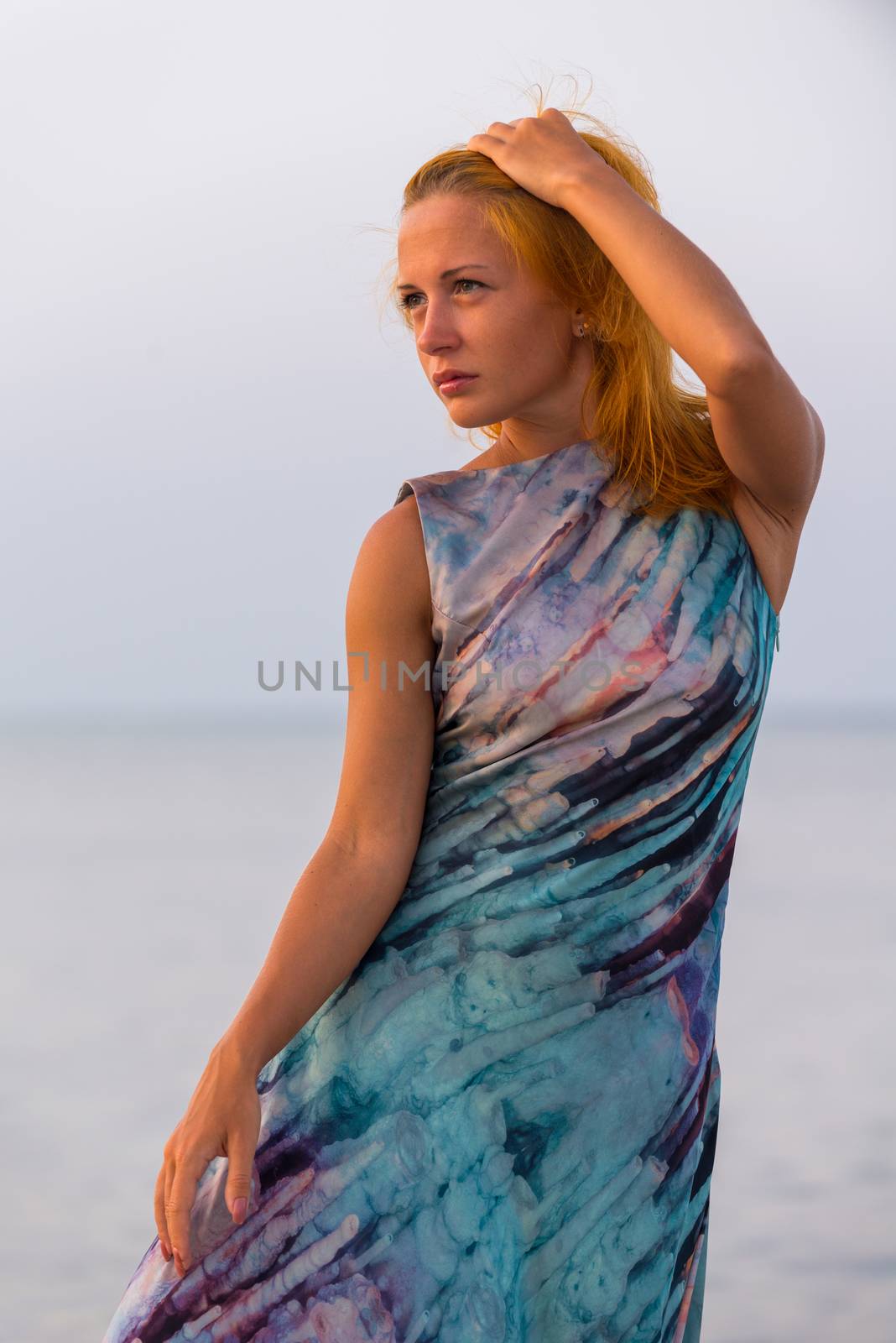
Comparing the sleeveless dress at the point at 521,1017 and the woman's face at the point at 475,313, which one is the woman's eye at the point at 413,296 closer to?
the woman's face at the point at 475,313

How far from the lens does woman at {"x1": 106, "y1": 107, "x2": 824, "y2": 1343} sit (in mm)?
1158

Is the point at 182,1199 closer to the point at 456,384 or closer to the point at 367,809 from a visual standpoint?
the point at 367,809

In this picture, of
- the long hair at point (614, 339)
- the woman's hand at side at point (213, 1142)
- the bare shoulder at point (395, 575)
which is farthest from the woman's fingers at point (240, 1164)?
the long hair at point (614, 339)

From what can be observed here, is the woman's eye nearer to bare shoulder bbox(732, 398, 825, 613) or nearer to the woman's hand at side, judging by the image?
bare shoulder bbox(732, 398, 825, 613)

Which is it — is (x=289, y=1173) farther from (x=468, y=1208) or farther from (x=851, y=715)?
(x=851, y=715)

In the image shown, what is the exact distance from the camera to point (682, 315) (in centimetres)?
115

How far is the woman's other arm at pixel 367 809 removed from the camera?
3.70 ft

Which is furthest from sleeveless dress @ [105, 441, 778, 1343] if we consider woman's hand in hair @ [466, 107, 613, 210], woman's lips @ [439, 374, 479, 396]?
woman's hand in hair @ [466, 107, 613, 210]

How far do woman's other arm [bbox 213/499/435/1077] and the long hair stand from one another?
0.20 meters

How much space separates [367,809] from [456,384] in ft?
1.20

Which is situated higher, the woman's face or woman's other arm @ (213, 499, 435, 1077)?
the woman's face

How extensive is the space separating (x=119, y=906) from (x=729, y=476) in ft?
17.6

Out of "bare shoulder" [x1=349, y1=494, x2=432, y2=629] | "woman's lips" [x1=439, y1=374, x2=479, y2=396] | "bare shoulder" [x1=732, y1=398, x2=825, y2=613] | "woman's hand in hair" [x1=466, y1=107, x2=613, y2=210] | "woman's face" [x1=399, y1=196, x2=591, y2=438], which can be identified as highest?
"woman's hand in hair" [x1=466, y1=107, x2=613, y2=210]

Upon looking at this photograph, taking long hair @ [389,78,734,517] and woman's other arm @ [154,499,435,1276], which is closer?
woman's other arm @ [154,499,435,1276]
